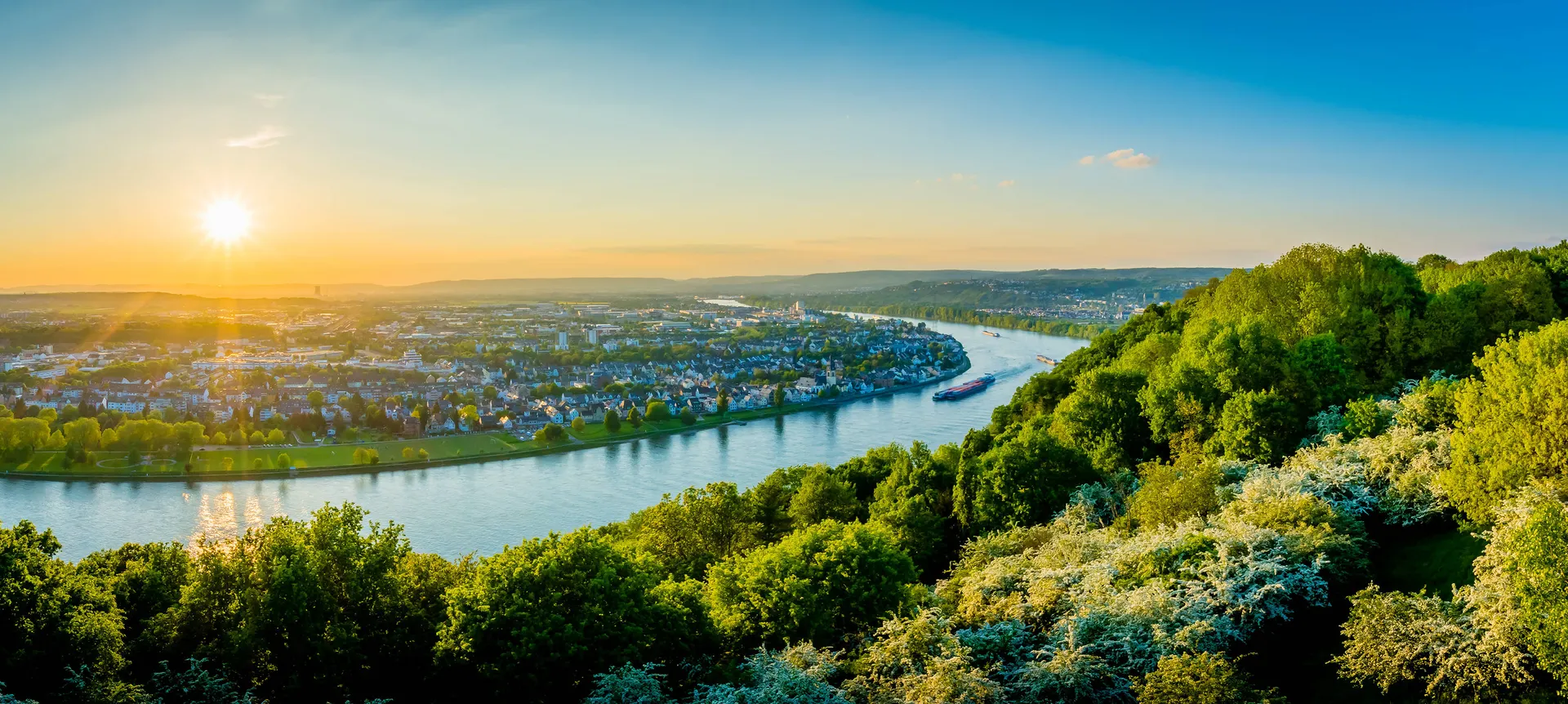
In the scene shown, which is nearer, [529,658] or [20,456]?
[529,658]

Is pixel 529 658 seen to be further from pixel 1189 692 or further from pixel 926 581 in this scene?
pixel 926 581

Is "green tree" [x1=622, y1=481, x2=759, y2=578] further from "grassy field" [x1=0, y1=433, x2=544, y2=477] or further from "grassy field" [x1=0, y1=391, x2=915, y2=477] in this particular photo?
"grassy field" [x1=0, y1=433, x2=544, y2=477]

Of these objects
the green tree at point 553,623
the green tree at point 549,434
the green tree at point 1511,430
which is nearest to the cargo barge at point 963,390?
the green tree at point 549,434

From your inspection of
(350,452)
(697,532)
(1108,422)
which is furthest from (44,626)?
(350,452)

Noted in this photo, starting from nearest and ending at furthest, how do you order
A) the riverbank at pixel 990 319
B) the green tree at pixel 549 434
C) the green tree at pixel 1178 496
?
the green tree at pixel 1178 496 → the green tree at pixel 549 434 → the riverbank at pixel 990 319

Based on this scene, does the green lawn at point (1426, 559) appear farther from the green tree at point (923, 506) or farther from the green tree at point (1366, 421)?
the green tree at point (923, 506)

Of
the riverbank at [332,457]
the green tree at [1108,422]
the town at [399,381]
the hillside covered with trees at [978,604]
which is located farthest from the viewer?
the town at [399,381]

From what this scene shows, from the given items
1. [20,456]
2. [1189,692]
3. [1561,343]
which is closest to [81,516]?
[20,456]

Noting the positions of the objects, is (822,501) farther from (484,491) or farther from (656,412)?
(656,412)
